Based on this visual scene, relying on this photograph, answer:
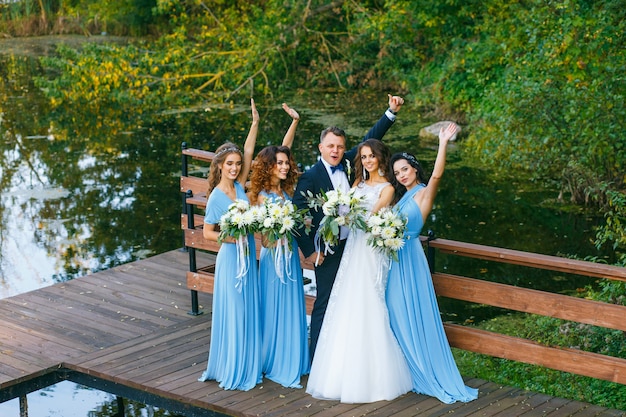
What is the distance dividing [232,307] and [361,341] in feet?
2.87

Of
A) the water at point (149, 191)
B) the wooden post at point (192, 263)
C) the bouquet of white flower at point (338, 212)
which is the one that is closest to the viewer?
the bouquet of white flower at point (338, 212)

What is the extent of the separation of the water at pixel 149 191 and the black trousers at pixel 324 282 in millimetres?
2683

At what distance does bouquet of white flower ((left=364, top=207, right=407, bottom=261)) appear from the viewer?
5777 millimetres

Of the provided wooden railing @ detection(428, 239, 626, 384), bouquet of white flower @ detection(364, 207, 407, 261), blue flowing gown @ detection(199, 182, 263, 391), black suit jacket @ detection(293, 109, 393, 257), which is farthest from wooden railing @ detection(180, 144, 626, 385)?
blue flowing gown @ detection(199, 182, 263, 391)

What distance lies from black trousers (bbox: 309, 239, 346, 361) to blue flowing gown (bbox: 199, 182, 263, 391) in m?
0.36

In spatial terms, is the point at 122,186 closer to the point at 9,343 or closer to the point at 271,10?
the point at 271,10

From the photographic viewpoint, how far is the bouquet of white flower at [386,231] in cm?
578

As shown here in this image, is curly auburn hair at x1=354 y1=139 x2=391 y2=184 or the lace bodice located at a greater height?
curly auburn hair at x1=354 y1=139 x2=391 y2=184

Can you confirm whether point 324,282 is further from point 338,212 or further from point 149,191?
point 149,191

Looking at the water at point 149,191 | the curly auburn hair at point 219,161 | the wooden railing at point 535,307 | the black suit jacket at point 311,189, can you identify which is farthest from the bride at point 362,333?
the water at point 149,191

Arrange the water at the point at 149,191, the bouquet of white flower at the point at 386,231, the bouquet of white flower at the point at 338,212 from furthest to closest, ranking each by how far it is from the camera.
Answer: the water at the point at 149,191 < the bouquet of white flower at the point at 338,212 < the bouquet of white flower at the point at 386,231

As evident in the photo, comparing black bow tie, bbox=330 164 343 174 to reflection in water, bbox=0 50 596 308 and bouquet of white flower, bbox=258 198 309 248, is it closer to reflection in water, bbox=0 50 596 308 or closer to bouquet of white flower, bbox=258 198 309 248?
bouquet of white flower, bbox=258 198 309 248

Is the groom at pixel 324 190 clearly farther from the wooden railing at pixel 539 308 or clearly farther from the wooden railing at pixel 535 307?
the wooden railing at pixel 539 308

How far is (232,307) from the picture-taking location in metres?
6.30
